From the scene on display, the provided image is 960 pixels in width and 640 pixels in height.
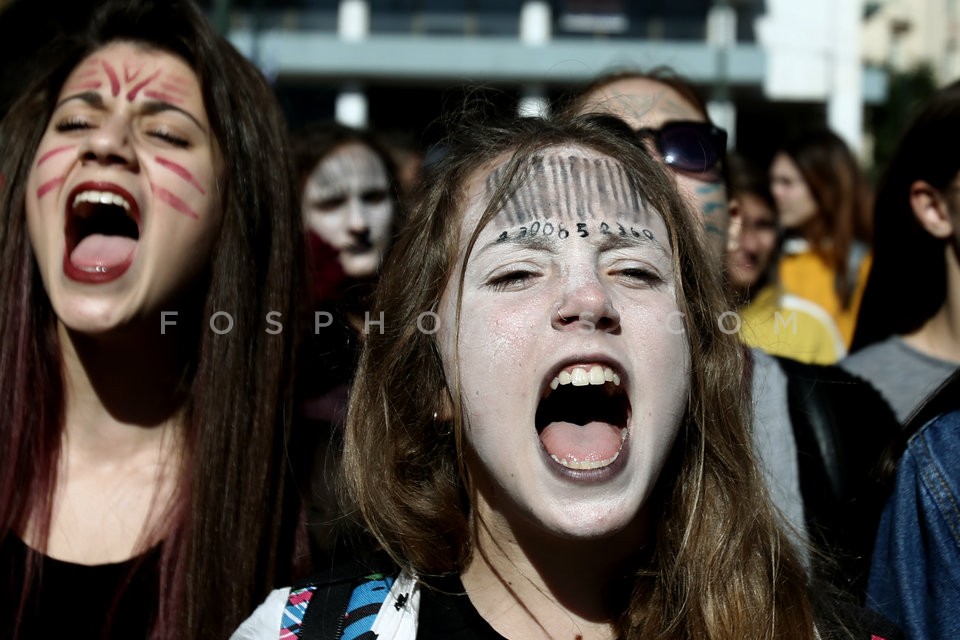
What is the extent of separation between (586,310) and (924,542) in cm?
79

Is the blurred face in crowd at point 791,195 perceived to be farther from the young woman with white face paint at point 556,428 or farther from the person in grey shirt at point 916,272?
the young woman with white face paint at point 556,428

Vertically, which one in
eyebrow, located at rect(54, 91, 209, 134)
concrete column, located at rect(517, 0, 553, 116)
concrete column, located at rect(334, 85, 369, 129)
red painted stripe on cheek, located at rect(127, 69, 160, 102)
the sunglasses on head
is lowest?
the sunglasses on head

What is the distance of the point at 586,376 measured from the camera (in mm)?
1673

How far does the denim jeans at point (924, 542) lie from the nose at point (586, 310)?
2.22 feet

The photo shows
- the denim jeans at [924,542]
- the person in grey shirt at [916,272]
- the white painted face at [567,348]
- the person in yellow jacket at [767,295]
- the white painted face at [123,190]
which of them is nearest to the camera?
the white painted face at [567,348]

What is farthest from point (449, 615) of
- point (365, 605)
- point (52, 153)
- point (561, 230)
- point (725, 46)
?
point (725, 46)

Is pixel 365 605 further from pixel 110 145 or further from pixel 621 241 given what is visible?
pixel 110 145

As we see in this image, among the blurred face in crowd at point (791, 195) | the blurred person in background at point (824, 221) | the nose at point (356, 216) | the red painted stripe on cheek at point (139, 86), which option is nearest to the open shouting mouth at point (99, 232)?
the red painted stripe on cheek at point (139, 86)

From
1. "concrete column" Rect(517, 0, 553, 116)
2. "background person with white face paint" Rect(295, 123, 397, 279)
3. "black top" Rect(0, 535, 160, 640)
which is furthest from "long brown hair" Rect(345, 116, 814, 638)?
"concrete column" Rect(517, 0, 553, 116)

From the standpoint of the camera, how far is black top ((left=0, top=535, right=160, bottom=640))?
1.98 metres

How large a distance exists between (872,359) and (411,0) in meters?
21.0

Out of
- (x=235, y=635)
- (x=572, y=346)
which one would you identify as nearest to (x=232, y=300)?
(x=235, y=635)

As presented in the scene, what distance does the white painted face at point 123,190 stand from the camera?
218 centimetres

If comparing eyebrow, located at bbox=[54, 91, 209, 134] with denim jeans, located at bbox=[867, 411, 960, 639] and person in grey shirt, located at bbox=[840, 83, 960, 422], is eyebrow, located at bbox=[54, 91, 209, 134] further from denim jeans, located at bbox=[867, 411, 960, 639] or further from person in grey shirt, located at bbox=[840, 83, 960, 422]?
person in grey shirt, located at bbox=[840, 83, 960, 422]
